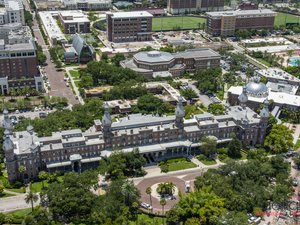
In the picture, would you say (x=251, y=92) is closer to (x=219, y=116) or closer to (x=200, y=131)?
(x=219, y=116)

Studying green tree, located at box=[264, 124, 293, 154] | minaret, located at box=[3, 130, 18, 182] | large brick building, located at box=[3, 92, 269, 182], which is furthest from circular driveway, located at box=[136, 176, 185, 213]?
green tree, located at box=[264, 124, 293, 154]

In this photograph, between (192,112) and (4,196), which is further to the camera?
(192,112)

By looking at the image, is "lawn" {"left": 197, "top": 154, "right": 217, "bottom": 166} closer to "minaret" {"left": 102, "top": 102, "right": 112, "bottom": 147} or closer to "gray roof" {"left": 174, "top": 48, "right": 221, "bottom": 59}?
"minaret" {"left": 102, "top": 102, "right": 112, "bottom": 147}

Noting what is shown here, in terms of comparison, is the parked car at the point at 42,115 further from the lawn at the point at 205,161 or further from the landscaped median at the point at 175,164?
the lawn at the point at 205,161

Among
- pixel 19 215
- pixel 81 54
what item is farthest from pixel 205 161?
pixel 81 54

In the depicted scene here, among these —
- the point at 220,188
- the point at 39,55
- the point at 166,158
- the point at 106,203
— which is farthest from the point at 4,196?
the point at 39,55
